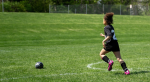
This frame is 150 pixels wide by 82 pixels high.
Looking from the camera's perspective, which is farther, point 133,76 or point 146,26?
point 146,26

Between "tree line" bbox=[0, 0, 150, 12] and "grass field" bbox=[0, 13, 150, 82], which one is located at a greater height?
"tree line" bbox=[0, 0, 150, 12]

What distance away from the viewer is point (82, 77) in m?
6.35

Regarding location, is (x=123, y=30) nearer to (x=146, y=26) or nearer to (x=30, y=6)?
(x=146, y=26)

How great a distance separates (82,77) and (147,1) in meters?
65.7

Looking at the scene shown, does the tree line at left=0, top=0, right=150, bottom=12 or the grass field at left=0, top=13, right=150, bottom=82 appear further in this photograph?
the tree line at left=0, top=0, right=150, bottom=12

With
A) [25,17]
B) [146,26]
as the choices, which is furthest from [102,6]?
[25,17]

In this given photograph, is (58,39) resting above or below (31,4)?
below

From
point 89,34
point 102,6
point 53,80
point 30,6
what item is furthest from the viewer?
point 30,6

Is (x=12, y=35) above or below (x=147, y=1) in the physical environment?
below

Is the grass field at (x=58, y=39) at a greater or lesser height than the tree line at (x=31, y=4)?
lesser

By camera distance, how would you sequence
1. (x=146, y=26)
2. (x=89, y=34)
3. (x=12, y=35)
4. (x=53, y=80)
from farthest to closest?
(x=146, y=26) < (x=89, y=34) < (x=12, y=35) < (x=53, y=80)

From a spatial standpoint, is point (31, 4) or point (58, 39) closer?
point (58, 39)

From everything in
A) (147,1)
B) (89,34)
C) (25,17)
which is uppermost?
(147,1)

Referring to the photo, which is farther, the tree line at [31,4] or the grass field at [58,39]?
the tree line at [31,4]
